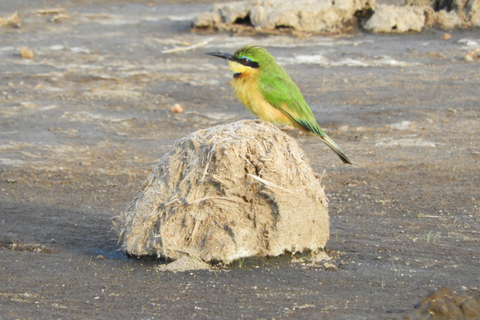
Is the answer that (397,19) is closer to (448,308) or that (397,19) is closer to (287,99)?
(287,99)

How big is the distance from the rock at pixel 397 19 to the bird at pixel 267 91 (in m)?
8.92

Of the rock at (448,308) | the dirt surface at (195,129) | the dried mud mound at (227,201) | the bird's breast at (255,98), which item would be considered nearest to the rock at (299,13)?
the dirt surface at (195,129)

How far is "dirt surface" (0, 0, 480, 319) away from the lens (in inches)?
215

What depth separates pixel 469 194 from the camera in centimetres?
789

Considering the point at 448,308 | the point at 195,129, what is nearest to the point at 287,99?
the point at 448,308

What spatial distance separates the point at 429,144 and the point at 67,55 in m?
7.54

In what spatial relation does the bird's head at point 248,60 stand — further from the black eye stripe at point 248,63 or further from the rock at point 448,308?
the rock at point 448,308

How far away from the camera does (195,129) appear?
10.6 metres

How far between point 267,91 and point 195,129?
4090 millimetres

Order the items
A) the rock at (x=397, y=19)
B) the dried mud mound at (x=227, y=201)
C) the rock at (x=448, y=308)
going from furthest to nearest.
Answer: the rock at (x=397, y=19), the dried mud mound at (x=227, y=201), the rock at (x=448, y=308)

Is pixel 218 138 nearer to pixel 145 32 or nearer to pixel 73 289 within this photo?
pixel 73 289

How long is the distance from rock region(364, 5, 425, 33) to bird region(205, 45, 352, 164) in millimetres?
8916

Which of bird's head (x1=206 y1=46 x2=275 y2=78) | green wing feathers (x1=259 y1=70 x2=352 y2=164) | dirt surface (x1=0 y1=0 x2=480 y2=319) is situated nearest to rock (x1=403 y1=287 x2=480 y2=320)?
dirt surface (x1=0 y1=0 x2=480 y2=319)

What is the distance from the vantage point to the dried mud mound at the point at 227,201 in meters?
5.86
